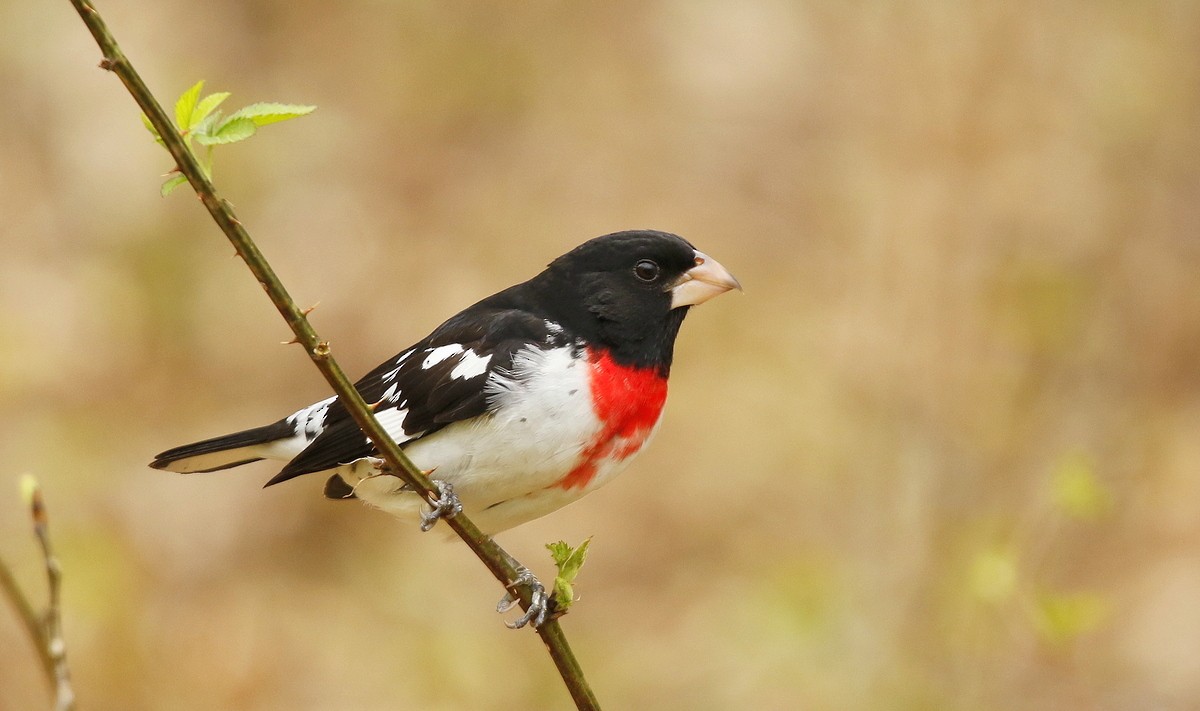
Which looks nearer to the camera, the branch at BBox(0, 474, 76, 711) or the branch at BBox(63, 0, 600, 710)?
the branch at BBox(63, 0, 600, 710)

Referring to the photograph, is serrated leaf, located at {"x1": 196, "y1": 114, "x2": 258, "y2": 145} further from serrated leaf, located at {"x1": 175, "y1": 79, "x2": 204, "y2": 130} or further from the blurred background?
the blurred background

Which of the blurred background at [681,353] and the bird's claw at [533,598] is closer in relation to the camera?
the bird's claw at [533,598]

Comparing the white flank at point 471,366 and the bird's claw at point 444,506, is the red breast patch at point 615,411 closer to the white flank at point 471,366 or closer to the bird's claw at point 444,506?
the white flank at point 471,366

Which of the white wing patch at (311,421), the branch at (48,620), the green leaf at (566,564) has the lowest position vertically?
the branch at (48,620)

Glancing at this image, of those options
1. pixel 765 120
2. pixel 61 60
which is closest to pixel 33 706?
pixel 61 60

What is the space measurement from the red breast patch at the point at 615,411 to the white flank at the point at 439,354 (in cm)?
31

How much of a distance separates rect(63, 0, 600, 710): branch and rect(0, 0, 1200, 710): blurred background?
218cm

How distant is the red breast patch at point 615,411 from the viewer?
263cm

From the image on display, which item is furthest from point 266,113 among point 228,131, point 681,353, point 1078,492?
point 681,353

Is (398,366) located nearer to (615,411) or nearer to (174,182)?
(615,411)

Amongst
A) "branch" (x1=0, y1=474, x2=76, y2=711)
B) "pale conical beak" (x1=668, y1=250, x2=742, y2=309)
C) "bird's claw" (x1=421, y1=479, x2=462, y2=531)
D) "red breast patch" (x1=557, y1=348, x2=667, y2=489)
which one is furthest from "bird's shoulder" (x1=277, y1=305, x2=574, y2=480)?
"branch" (x1=0, y1=474, x2=76, y2=711)

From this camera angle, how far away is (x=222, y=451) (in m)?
2.80

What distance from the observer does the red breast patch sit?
2629 mm

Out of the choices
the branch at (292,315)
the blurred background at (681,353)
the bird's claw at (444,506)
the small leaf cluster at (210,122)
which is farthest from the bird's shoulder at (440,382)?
the blurred background at (681,353)
